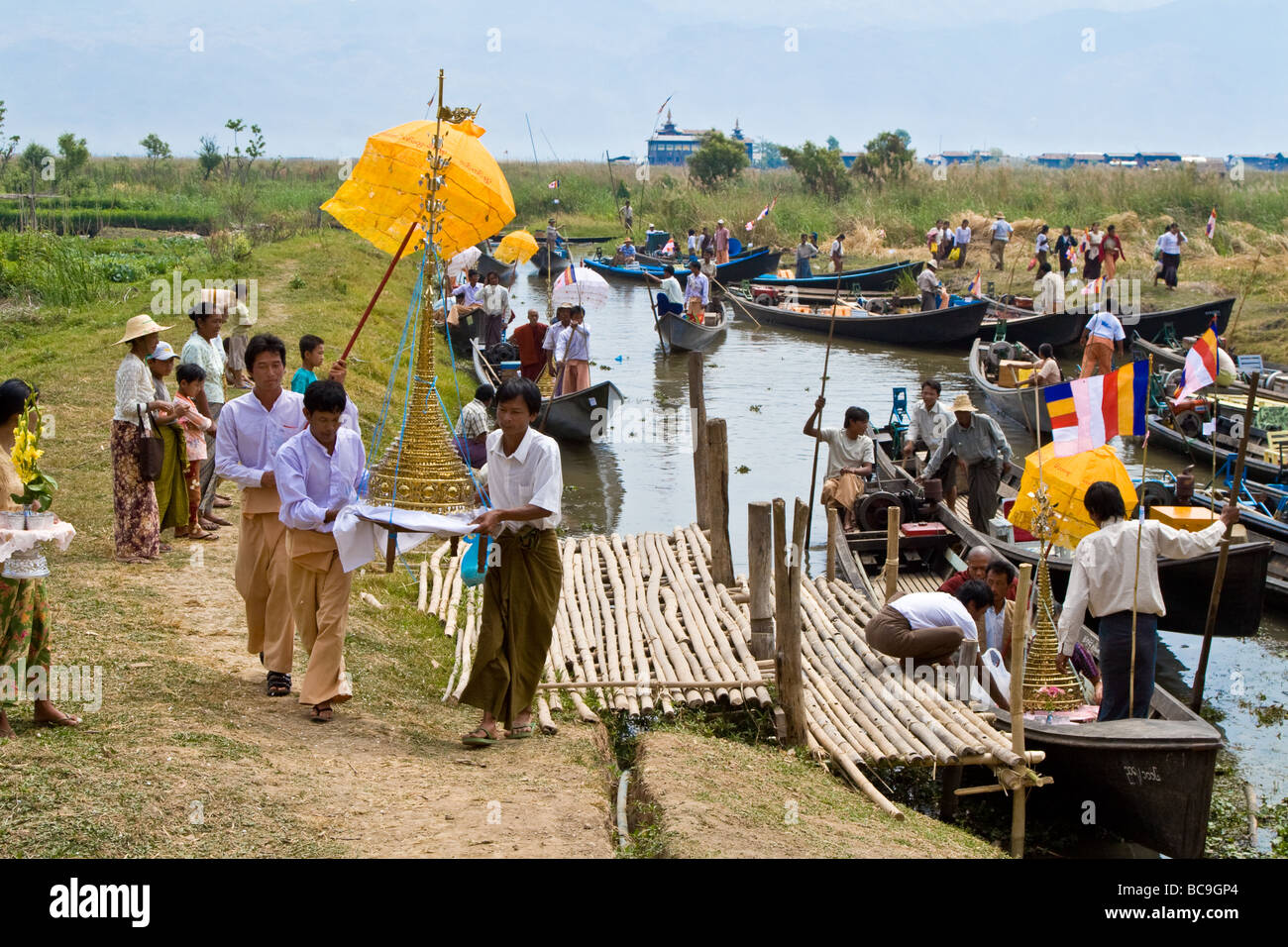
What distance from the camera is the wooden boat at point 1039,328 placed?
22.3 metres

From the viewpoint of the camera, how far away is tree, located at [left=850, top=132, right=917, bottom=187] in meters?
42.8

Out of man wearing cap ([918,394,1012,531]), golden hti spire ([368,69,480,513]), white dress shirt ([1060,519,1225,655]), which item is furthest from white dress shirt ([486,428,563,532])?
man wearing cap ([918,394,1012,531])

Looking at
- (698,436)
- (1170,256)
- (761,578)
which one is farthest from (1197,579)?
(1170,256)

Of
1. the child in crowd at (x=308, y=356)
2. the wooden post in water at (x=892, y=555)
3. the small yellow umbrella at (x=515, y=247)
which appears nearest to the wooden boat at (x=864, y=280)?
the small yellow umbrella at (x=515, y=247)

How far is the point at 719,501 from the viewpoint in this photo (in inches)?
368

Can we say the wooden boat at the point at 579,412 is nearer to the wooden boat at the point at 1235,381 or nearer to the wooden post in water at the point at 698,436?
the wooden post in water at the point at 698,436

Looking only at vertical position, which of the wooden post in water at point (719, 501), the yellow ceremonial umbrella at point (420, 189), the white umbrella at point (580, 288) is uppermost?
the yellow ceremonial umbrella at point (420, 189)

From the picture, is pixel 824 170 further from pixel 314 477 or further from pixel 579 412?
pixel 314 477

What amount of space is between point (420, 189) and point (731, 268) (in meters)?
25.9

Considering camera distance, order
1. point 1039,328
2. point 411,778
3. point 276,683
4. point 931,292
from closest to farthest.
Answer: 1. point 411,778
2. point 276,683
3. point 1039,328
4. point 931,292

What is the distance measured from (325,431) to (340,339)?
42.4 ft

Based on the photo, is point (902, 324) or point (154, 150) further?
point (154, 150)

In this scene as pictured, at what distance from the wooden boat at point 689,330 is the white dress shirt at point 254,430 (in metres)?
17.0
